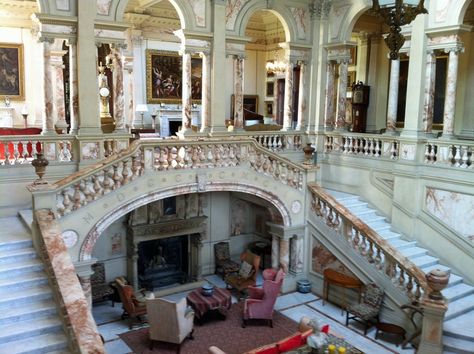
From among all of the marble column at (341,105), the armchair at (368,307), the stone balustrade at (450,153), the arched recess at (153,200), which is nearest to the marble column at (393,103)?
the stone balustrade at (450,153)

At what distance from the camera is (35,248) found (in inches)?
321

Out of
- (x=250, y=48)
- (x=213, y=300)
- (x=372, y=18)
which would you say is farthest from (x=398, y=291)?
(x=250, y=48)

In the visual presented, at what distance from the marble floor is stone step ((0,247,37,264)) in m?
2.69

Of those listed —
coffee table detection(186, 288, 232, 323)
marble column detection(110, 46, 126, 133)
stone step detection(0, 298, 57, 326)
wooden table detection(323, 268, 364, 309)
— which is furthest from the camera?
marble column detection(110, 46, 126, 133)

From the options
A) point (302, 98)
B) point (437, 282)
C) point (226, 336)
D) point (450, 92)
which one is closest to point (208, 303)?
point (226, 336)

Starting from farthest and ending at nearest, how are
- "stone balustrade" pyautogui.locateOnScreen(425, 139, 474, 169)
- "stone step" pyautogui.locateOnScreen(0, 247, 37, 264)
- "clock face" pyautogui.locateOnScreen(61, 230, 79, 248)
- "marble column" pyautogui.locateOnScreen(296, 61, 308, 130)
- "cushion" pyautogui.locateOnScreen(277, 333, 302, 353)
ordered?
"marble column" pyautogui.locateOnScreen(296, 61, 308, 130) < "stone balustrade" pyautogui.locateOnScreen(425, 139, 474, 169) < "clock face" pyautogui.locateOnScreen(61, 230, 79, 248) < "stone step" pyautogui.locateOnScreen(0, 247, 37, 264) < "cushion" pyautogui.locateOnScreen(277, 333, 302, 353)

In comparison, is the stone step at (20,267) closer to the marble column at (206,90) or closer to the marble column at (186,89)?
the marble column at (186,89)

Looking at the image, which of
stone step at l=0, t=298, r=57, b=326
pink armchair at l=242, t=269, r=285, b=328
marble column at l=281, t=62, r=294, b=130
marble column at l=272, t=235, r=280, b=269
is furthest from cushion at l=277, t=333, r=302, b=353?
marble column at l=281, t=62, r=294, b=130

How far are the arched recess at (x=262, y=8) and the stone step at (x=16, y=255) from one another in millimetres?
7924

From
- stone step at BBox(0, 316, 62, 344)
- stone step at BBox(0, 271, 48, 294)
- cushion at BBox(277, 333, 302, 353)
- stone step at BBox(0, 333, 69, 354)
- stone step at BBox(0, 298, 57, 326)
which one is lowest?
cushion at BBox(277, 333, 302, 353)

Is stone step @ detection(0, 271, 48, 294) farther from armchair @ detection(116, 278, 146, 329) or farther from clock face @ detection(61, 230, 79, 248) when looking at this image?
armchair @ detection(116, 278, 146, 329)

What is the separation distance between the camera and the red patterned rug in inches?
373

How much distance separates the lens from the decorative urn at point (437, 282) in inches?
335

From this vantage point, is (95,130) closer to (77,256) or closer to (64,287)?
(77,256)
